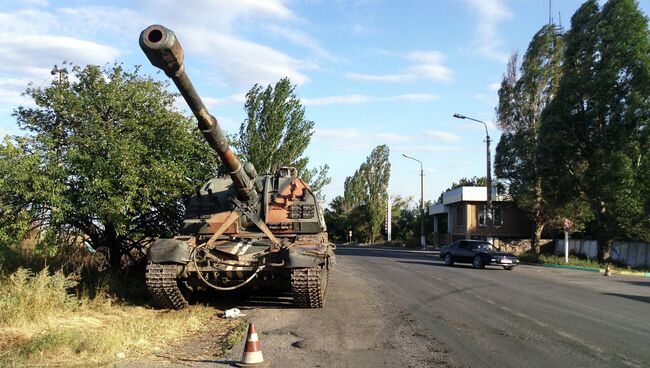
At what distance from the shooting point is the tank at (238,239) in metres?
9.73

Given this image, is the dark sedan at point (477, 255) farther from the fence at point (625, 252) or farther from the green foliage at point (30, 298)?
the green foliage at point (30, 298)

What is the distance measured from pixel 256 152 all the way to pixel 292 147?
1996mm

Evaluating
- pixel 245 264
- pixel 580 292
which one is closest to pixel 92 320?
pixel 245 264

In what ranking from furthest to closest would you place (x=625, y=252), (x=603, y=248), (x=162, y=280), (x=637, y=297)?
(x=625, y=252), (x=603, y=248), (x=637, y=297), (x=162, y=280)

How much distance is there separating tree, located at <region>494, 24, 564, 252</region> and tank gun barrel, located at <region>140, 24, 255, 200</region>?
84.1ft

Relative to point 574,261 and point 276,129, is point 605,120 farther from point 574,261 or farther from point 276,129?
point 276,129

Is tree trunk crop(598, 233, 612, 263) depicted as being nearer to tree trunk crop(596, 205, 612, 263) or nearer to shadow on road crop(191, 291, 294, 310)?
tree trunk crop(596, 205, 612, 263)

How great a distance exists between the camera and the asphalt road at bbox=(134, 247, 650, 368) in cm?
689

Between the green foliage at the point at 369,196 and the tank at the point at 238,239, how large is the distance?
174 ft

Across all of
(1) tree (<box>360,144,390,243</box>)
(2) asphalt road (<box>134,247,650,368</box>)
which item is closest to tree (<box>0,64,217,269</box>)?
(2) asphalt road (<box>134,247,650,368</box>)

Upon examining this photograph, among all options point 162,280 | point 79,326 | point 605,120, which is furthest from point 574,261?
point 79,326

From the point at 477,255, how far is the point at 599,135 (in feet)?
29.8

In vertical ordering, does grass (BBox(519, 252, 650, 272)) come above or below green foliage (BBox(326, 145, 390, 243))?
below

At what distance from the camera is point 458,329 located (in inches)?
351
